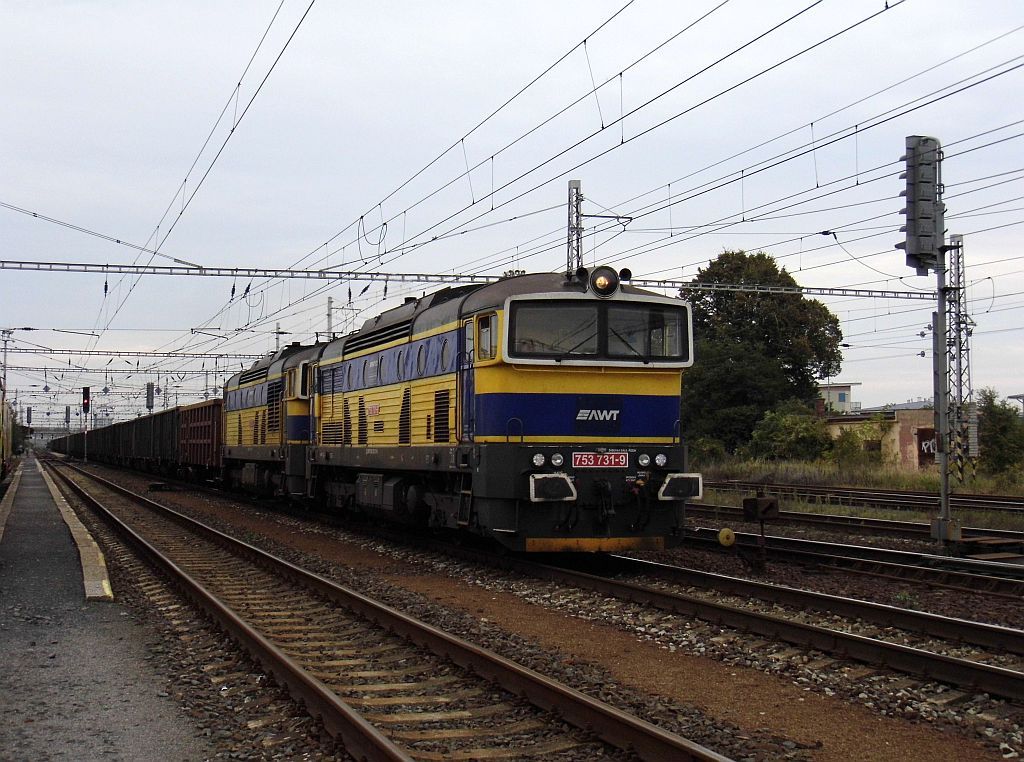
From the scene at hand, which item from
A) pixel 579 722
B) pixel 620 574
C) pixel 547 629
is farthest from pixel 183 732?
pixel 620 574

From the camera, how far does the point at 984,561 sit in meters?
12.8

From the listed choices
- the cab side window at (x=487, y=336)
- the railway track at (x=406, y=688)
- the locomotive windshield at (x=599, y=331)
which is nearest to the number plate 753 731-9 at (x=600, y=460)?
the locomotive windshield at (x=599, y=331)

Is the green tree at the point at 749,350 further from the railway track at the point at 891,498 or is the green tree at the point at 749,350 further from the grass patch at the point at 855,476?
the railway track at the point at 891,498

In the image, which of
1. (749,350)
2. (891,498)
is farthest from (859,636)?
(749,350)

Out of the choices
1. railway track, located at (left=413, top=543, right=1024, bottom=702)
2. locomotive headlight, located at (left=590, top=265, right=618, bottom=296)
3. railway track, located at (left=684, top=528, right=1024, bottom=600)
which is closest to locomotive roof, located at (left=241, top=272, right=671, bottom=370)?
locomotive headlight, located at (left=590, top=265, right=618, bottom=296)

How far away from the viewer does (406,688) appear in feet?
23.6

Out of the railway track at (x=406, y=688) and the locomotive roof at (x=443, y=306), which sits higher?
the locomotive roof at (x=443, y=306)

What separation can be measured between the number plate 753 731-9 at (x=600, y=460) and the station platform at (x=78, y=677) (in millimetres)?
5151

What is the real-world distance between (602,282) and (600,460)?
2198mm

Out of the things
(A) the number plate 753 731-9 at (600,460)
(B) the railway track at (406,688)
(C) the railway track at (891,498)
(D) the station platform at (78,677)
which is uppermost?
(A) the number plate 753 731-9 at (600,460)

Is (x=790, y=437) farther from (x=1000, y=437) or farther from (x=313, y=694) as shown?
(x=313, y=694)

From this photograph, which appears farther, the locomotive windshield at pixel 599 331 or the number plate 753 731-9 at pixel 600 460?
the locomotive windshield at pixel 599 331

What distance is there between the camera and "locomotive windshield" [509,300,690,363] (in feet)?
39.7

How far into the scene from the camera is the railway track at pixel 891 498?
21406 millimetres
